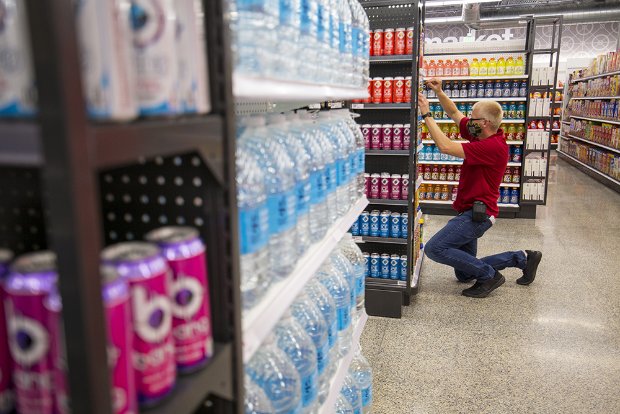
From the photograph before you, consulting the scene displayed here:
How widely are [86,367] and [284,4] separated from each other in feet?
3.51

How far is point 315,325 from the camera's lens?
68.5 inches

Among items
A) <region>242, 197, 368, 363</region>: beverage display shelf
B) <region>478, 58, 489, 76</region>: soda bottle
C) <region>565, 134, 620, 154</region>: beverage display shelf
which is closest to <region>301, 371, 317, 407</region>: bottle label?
<region>242, 197, 368, 363</region>: beverage display shelf

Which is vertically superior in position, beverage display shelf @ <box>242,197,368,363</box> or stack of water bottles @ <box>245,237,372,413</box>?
beverage display shelf @ <box>242,197,368,363</box>

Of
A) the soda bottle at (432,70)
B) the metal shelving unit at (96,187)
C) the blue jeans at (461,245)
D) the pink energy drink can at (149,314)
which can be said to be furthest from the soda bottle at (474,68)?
the pink energy drink can at (149,314)

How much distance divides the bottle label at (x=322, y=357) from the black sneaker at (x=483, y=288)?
309cm

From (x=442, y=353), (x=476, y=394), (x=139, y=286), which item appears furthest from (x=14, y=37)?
(x=442, y=353)

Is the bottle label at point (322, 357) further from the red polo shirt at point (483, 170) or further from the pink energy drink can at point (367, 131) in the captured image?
the red polo shirt at point (483, 170)

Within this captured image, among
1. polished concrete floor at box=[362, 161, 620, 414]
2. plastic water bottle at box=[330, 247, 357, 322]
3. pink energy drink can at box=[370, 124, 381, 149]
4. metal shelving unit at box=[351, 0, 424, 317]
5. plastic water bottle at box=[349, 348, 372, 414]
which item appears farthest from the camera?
pink energy drink can at box=[370, 124, 381, 149]

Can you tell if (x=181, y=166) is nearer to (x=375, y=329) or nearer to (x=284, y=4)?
(x=284, y=4)

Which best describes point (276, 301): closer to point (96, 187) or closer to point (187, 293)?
point (187, 293)

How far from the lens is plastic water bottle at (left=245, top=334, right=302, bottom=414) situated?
4.67 ft

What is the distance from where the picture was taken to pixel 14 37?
60 centimetres

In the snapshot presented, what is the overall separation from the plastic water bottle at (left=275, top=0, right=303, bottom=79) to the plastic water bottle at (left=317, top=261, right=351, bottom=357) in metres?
0.94

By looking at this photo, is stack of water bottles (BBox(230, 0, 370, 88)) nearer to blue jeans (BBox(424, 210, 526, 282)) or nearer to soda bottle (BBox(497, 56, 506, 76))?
blue jeans (BBox(424, 210, 526, 282))
